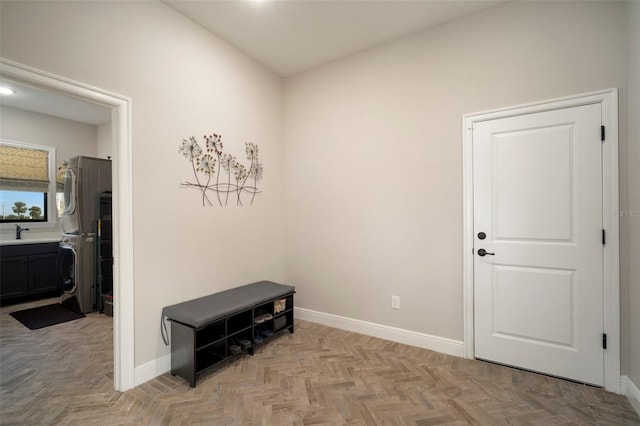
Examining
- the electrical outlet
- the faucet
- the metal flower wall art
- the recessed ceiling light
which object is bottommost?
the electrical outlet

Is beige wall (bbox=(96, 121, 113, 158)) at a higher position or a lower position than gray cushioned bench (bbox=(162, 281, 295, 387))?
higher

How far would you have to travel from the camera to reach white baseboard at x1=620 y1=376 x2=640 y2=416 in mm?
1892

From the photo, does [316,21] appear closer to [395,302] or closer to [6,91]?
[395,302]

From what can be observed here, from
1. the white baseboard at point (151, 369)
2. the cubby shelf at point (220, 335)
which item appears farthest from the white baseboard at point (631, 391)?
the white baseboard at point (151, 369)

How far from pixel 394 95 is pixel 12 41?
2.88m

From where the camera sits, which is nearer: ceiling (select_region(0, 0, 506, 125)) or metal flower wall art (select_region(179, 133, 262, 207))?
ceiling (select_region(0, 0, 506, 125))

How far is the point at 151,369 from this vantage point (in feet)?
7.59

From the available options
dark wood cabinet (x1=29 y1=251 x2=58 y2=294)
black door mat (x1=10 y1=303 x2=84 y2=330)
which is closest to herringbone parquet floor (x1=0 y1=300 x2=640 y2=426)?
black door mat (x1=10 y1=303 x2=84 y2=330)

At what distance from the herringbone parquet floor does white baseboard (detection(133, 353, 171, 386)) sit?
6 centimetres

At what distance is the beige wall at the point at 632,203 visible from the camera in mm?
1928

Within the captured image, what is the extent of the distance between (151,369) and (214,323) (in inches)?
23.3

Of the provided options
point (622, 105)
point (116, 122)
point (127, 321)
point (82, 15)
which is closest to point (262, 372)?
point (127, 321)

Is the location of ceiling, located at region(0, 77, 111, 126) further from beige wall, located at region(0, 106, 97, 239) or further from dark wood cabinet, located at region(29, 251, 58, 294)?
dark wood cabinet, located at region(29, 251, 58, 294)

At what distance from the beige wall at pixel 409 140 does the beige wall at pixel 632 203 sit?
0.14m
